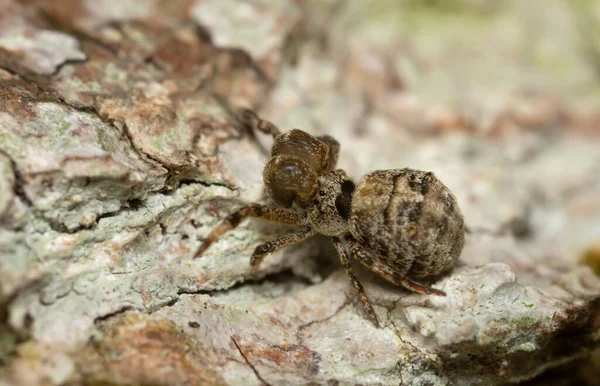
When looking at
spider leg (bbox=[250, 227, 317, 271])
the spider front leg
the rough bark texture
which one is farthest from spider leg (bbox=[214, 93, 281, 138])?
spider leg (bbox=[250, 227, 317, 271])

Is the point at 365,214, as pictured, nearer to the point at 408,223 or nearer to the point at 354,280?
the point at 408,223

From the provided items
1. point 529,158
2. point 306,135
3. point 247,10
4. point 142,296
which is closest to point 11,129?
point 142,296

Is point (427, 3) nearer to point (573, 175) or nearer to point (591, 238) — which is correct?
point (573, 175)

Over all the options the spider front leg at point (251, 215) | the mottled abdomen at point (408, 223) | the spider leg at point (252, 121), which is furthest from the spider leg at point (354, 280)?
the spider leg at point (252, 121)

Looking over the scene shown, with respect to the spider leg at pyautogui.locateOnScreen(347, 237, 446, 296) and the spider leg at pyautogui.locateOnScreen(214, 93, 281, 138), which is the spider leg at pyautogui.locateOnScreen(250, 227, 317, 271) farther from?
the spider leg at pyautogui.locateOnScreen(214, 93, 281, 138)

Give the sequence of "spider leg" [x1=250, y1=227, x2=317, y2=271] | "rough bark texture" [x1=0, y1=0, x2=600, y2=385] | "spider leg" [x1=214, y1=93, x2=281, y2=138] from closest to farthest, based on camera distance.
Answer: "rough bark texture" [x1=0, y1=0, x2=600, y2=385]
"spider leg" [x1=250, y1=227, x2=317, y2=271]
"spider leg" [x1=214, y1=93, x2=281, y2=138]

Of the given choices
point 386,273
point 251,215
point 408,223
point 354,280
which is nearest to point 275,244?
point 251,215
